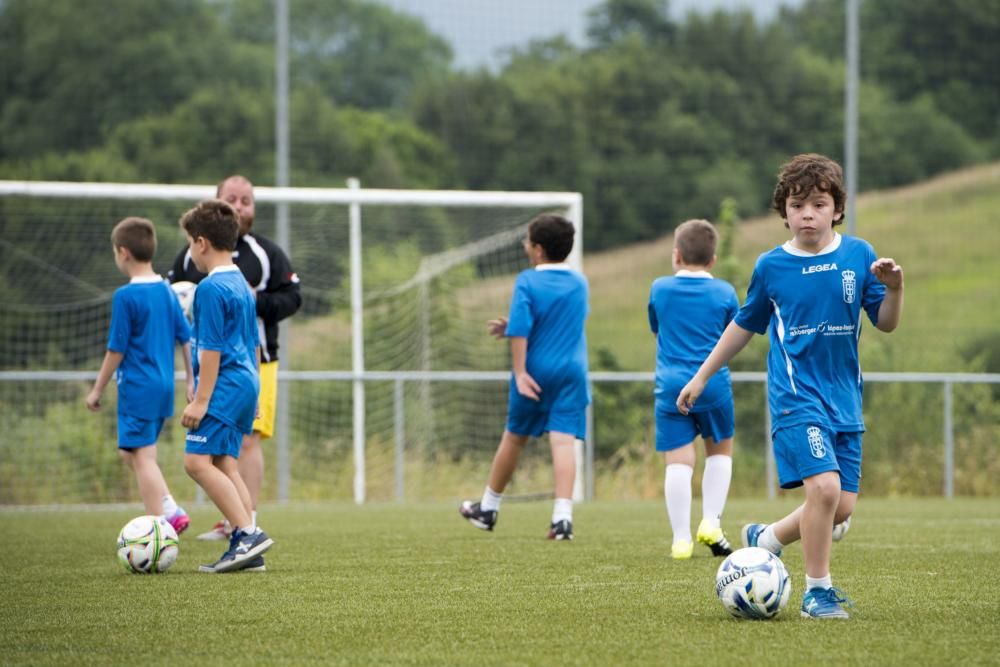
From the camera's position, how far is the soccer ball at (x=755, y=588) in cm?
480

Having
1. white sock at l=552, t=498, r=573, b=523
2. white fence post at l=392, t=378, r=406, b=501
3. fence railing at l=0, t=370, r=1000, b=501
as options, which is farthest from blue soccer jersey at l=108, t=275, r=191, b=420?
white fence post at l=392, t=378, r=406, b=501

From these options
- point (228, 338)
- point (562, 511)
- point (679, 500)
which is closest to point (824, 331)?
point (679, 500)

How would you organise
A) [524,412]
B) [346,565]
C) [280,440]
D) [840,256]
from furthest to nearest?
[280,440] → [524,412] → [346,565] → [840,256]

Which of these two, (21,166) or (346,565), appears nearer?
(346,565)

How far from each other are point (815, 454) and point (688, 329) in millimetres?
2486

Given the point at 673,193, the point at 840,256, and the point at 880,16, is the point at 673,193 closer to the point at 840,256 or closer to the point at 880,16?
the point at 880,16

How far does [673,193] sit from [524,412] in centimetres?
1473

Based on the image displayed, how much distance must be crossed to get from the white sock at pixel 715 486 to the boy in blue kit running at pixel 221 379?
2.15 metres

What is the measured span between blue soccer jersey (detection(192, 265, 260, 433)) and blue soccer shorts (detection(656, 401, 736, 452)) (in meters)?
2.00

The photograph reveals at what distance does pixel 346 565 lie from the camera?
6.77 m

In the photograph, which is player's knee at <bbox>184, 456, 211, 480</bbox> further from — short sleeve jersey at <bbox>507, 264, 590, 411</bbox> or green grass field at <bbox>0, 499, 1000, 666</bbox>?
short sleeve jersey at <bbox>507, 264, 590, 411</bbox>

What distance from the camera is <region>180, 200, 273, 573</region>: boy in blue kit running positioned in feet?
21.1

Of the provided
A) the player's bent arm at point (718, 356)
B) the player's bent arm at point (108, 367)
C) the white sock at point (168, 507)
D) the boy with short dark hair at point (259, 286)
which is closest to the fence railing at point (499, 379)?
the boy with short dark hair at point (259, 286)

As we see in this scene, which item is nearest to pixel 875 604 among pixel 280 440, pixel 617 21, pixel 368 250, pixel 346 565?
pixel 346 565
